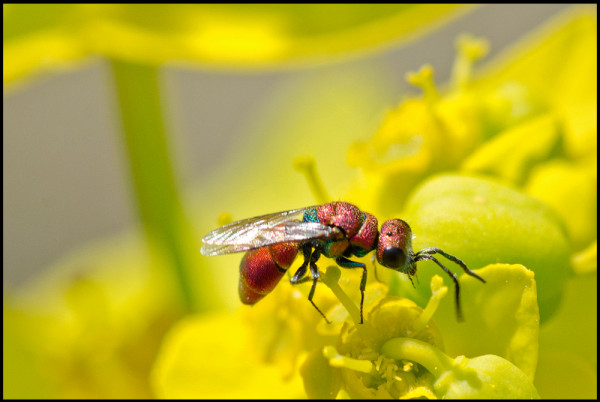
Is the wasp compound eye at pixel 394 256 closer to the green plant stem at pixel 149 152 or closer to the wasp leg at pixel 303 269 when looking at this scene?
the wasp leg at pixel 303 269

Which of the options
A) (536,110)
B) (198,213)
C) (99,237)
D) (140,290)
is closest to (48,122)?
(99,237)

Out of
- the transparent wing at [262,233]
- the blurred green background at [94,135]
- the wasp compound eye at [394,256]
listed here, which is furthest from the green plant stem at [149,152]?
the blurred green background at [94,135]

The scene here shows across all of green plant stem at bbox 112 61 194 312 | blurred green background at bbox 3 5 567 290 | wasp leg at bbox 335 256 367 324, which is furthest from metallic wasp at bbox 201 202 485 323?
blurred green background at bbox 3 5 567 290

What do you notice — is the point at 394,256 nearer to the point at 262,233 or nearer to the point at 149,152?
the point at 262,233

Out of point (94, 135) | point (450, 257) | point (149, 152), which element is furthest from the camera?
point (94, 135)

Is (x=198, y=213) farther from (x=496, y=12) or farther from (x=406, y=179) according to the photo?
(x=496, y=12)

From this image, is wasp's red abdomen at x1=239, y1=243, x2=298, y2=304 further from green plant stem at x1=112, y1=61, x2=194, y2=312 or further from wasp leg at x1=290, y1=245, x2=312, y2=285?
green plant stem at x1=112, y1=61, x2=194, y2=312

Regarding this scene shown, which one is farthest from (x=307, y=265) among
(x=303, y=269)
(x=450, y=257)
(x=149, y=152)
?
(x=149, y=152)
